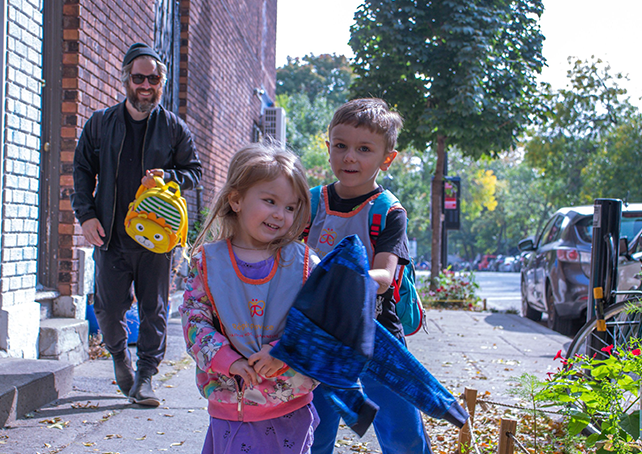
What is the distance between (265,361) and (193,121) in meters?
6.99

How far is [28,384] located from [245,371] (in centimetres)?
234

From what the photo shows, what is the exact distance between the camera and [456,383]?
15.5 ft

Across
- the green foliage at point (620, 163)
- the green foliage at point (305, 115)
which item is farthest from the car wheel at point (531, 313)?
the green foliage at point (305, 115)

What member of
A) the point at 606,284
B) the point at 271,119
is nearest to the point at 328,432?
the point at 606,284

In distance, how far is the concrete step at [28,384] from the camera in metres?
3.19

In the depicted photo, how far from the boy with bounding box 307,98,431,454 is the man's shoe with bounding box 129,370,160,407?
1931 millimetres

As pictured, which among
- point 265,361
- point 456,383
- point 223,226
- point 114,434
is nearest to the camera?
point 265,361

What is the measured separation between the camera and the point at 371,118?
6.82ft

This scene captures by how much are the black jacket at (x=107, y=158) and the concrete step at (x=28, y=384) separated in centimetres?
86

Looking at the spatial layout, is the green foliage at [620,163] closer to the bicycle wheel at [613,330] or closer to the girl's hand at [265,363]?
the bicycle wheel at [613,330]

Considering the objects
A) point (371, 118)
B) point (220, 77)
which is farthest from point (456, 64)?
point (371, 118)

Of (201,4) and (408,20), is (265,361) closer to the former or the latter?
(201,4)

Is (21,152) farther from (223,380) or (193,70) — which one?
(193,70)

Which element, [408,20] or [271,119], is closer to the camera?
[408,20]
